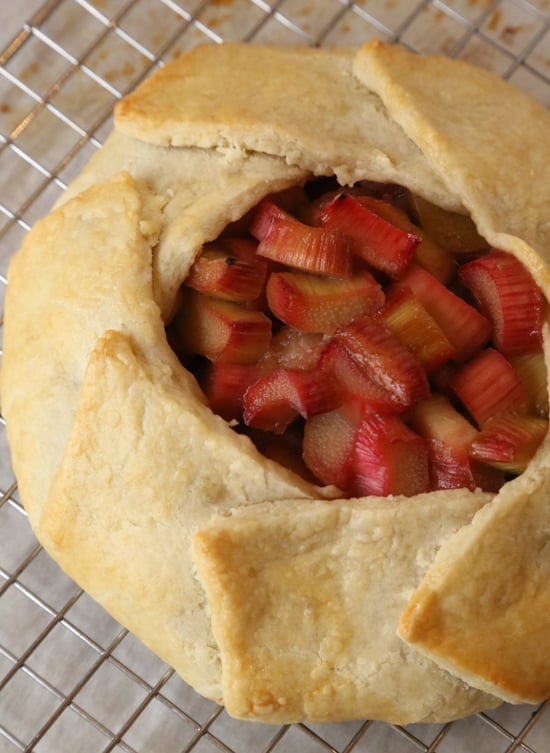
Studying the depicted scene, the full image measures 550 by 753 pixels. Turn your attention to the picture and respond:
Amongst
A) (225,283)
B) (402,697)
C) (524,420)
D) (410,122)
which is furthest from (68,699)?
(410,122)

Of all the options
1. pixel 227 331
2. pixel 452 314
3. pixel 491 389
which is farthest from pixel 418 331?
pixel 227 331

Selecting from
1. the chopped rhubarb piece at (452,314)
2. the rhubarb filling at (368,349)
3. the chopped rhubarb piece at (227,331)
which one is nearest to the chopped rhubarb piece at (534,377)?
the rhubarb filling at (368,349)

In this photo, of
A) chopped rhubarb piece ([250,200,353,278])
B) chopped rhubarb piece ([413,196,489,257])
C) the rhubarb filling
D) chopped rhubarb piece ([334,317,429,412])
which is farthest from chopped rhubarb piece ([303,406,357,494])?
chopped rhubarb piece ([413,196,489,257])

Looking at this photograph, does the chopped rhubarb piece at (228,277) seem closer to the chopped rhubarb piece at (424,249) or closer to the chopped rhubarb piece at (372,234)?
the chopped rhubarb piece at (372,234)

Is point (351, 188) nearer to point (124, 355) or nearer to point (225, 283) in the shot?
point (225, 283)

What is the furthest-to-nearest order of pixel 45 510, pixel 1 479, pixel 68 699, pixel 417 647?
pixel 1 479 → pixel 68 699 → pixel 45 510 → pixel 417 647

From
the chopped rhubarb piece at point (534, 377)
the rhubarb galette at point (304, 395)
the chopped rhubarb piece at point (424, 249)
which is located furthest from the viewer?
the chopped rhubarb piece at point (424, 249)

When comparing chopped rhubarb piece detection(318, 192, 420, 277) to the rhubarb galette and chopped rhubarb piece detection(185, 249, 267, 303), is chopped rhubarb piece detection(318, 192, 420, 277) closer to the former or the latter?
the rhubarb galette
